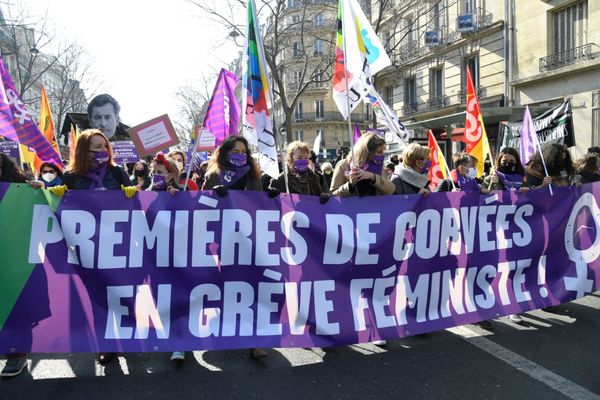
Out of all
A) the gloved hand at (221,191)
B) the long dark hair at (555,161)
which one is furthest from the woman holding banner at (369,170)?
the long dark hair at (555,161)

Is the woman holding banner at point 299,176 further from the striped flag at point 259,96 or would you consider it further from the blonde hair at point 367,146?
the blonde hair at point 367,146

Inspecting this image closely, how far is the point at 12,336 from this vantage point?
3637 millimetres

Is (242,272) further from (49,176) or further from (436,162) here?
(436,162)

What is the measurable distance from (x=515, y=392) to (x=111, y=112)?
386 inches

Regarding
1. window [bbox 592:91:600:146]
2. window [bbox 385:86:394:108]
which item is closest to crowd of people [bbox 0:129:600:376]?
window [bbox 592:91:600:146]

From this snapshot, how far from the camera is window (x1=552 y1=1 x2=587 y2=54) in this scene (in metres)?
19.3

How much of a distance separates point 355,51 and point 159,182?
2396 mm

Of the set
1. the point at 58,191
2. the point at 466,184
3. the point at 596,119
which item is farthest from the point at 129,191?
the point at 596,119

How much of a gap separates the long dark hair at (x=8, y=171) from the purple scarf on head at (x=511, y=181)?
A: 5065 millimetres

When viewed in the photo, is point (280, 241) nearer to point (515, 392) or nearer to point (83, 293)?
point (83, 293)

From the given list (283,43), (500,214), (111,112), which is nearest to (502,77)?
(283,43)

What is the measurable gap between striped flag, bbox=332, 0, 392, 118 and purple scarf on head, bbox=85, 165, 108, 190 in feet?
7.69

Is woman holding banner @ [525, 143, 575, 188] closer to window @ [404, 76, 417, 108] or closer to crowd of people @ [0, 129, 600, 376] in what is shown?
crowd of people @ [0, 129, 600, 376]

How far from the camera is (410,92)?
3297 centimetres
